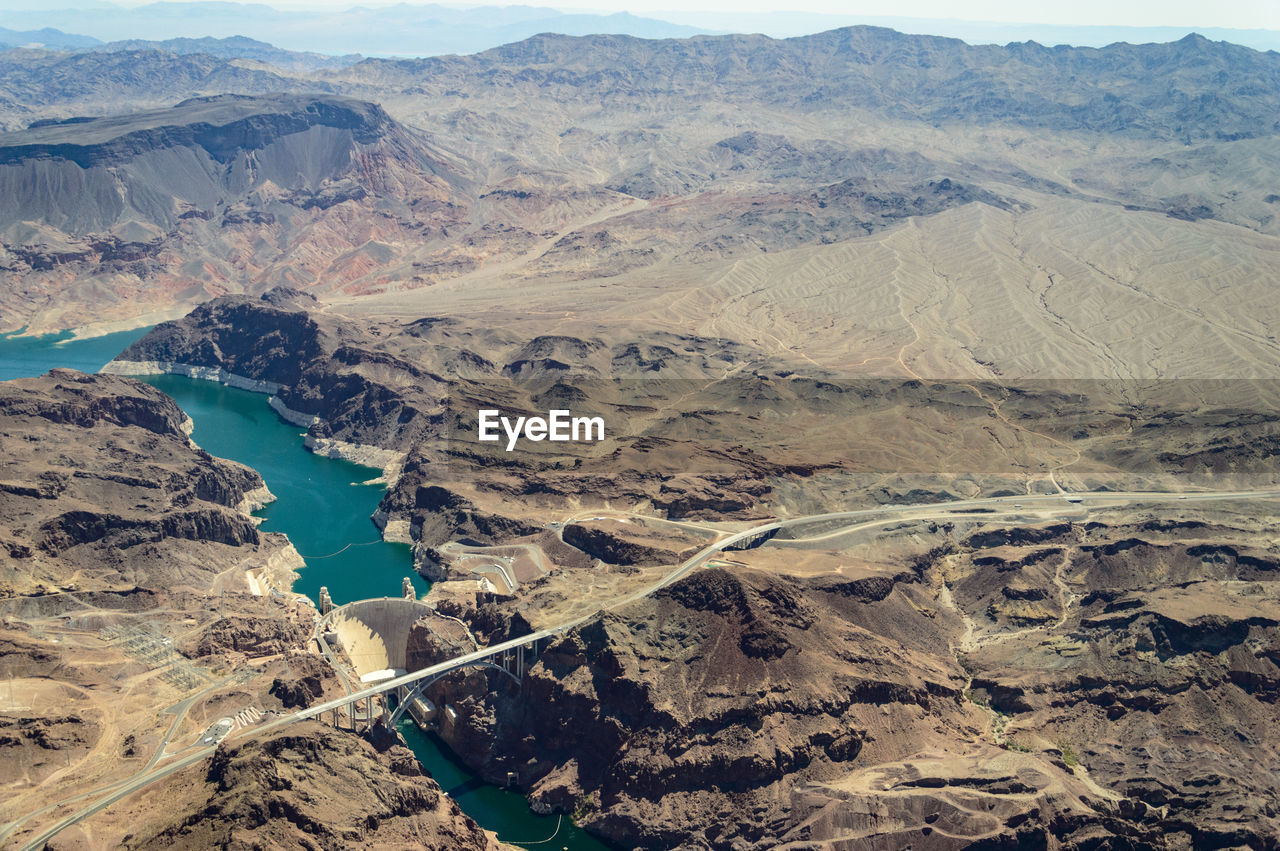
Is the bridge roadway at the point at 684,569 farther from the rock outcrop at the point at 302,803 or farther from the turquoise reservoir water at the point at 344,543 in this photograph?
the turquoise reservoir water at the point at 344,543

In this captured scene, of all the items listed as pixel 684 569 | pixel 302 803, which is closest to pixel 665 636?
pixel 684 569

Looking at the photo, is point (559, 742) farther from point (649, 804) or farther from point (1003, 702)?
point (1003, 702)

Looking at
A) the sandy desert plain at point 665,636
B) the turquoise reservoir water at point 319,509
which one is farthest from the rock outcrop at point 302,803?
the turquoise reservoir water at point 319,509

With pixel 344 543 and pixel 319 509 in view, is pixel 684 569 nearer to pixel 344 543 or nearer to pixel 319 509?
pixel 344 543

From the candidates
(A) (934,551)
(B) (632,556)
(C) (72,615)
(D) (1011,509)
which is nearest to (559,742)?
(B) (632,556)

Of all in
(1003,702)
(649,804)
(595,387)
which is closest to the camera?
(649,804)

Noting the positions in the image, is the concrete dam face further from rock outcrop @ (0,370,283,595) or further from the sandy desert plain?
rock outcrop @ (0,370,283,595)
